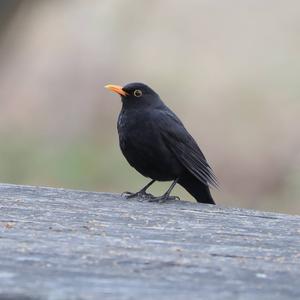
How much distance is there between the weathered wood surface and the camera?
2.00 meters

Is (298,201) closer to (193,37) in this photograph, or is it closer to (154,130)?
(193,37)

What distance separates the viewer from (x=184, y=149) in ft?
16.9

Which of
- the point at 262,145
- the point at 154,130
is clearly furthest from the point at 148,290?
the point at 262,145

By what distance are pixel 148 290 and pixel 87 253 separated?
0.43 metres

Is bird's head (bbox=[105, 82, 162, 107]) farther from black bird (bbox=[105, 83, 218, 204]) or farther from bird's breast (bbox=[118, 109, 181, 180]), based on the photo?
bird's breast (bbox=[118, 109, 181, 180])

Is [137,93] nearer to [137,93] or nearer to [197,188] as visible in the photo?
[137,93]

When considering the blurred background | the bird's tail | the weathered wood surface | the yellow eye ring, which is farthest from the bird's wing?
the blurred background

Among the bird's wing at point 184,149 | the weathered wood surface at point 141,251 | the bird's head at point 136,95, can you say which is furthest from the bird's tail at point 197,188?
the weathered wood surface at point 141,251

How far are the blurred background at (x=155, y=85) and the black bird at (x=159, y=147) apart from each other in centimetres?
402

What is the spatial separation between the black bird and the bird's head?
15 millimetres

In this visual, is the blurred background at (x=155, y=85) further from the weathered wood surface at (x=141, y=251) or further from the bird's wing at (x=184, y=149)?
the weathered wood surface at (x=141, y=251)

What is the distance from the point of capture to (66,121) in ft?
34.8

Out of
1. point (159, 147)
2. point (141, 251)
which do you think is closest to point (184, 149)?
point (159, 147)

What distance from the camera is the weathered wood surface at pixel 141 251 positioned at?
2.00m
